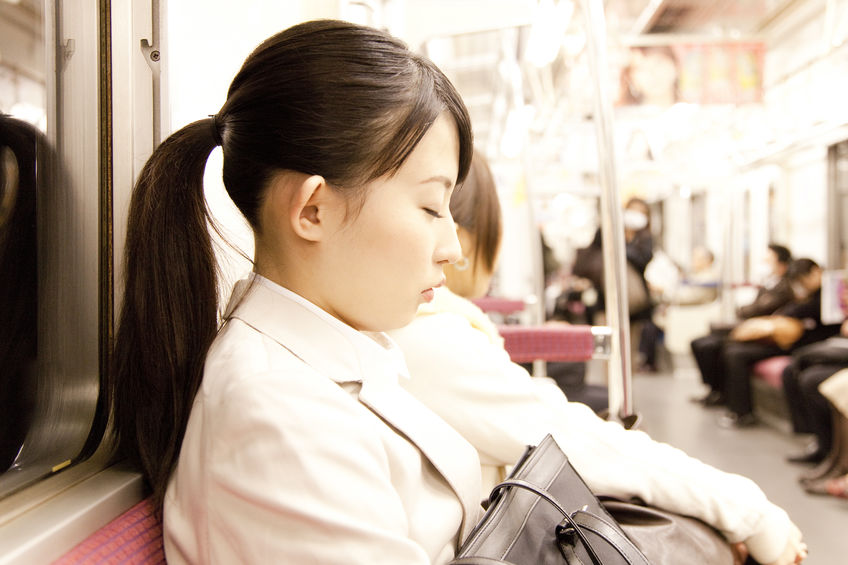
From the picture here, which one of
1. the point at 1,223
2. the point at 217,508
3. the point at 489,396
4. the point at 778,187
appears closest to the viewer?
the point at 217,508

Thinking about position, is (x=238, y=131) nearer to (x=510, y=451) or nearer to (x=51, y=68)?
(x=51, y=68)

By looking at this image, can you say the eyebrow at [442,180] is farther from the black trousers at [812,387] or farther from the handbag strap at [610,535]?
the black trousers at [812,387]

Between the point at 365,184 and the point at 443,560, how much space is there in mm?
502

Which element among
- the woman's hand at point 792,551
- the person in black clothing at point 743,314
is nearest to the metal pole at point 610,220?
the woman's hand at point 792,551

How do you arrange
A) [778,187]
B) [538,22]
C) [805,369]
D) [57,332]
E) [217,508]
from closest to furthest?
1. [217,508]
2. [57,332]
3. [538,22]
4. [805,369]
5. [778,187]

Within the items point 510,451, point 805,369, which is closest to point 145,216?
point 510,451

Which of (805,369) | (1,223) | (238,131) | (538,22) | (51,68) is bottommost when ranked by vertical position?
(805,369)

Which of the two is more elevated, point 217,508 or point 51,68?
point 51,68

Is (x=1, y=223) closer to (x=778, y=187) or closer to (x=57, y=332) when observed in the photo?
(x=57, y=332)

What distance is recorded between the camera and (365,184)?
0.84 metres

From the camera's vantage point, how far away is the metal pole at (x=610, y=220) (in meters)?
1.88

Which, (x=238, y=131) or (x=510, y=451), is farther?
(x=510, y=451)

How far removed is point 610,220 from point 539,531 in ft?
4.25

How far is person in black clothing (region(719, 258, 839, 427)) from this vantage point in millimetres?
4879
